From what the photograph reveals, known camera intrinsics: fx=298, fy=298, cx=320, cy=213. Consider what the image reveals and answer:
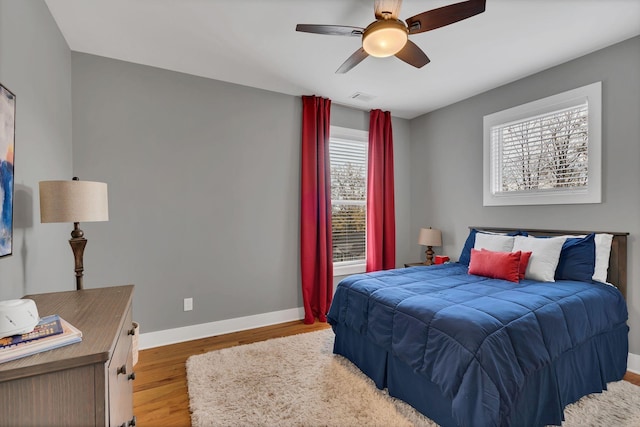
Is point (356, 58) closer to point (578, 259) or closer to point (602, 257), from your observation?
point (578, 259)

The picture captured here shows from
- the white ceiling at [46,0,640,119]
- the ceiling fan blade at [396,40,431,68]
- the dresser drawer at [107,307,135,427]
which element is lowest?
the dresser drawer at [107,307,135,427]

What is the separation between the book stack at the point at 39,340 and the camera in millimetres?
822

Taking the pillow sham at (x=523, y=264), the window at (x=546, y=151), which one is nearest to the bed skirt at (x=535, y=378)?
the pillow sham at (x=523, y=264)

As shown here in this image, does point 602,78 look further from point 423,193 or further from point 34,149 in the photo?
point 34,149

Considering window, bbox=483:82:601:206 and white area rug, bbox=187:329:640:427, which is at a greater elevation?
window, bbox=483:82:601:206

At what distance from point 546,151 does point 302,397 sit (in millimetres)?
3202

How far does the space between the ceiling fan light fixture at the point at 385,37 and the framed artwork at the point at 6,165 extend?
1.89 metres

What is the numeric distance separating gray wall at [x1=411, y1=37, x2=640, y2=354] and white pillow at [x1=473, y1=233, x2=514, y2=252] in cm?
43

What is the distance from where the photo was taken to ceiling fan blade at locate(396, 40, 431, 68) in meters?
2.04

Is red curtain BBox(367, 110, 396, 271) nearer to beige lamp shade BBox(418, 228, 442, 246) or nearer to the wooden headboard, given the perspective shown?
beige lamp shade BBox(418, 228, 442, 246)

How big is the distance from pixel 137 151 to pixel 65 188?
1.40 m

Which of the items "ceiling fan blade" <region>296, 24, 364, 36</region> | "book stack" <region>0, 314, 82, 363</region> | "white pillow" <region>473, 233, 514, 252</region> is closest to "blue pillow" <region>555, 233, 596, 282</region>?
"white pillow" <region>473, 233, 514, 252</region>

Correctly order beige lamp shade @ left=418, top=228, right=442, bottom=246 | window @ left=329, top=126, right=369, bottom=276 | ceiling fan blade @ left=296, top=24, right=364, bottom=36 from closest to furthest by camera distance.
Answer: ceiling fan blade @ left=296, top=24, right=364, bottom=36, beige lamp shade @ left=418, top=228, right=442, bottom=246, window @ left=329, top=126, right=369, bottom=276

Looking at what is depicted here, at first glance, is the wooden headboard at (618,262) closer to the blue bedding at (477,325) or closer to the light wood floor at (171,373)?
the blue bedding at (477,325)
